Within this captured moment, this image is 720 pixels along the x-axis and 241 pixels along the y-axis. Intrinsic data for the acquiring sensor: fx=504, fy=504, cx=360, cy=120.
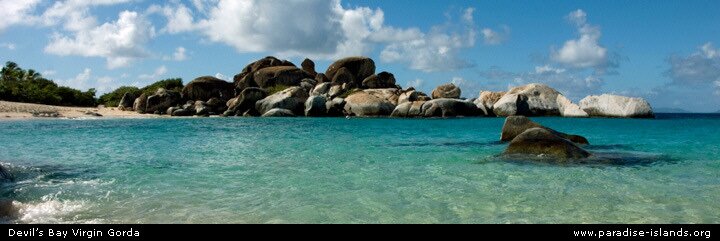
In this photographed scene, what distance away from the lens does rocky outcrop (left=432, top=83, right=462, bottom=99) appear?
6309 centimetres

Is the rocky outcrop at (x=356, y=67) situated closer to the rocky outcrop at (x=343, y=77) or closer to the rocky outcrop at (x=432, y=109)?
the rocky outcrop at (x=343, y=77)

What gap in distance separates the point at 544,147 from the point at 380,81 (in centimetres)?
5446

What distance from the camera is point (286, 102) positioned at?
59500mm

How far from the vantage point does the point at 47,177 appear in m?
12.1

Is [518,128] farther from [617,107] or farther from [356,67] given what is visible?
[356,67]

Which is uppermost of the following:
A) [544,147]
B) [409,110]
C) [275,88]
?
[275,88]

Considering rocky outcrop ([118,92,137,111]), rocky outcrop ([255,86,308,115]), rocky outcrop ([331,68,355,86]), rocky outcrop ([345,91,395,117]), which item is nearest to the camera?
rocky outcrop ([345,91,395,117])

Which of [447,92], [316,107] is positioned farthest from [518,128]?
[447,92]

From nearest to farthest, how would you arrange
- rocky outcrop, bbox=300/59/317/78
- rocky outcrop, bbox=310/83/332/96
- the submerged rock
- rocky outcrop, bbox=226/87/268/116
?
the submerged rock → rocky outcrop, bbox=226/87/268/116 → rocky outcrop, bbox=310/83/332/96 → rocky outcrop, bbox=300/59/317/78

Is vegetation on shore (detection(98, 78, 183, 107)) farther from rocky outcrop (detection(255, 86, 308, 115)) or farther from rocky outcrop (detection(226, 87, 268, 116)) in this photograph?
rocky outcrop (detection(255, 86, 308, 115))

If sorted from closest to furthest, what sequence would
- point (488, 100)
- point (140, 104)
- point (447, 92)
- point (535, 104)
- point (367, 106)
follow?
1. point (367, 106)
2. point (535, 104)
3. point (447, 92)
4. point (140, 104)
5. point (488, 100)

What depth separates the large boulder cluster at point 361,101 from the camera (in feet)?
192

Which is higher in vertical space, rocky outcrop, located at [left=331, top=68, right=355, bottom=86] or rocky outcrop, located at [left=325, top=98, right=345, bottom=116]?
rocky outcrop, located at [left=331, top=68, right=355, bottom=86]
